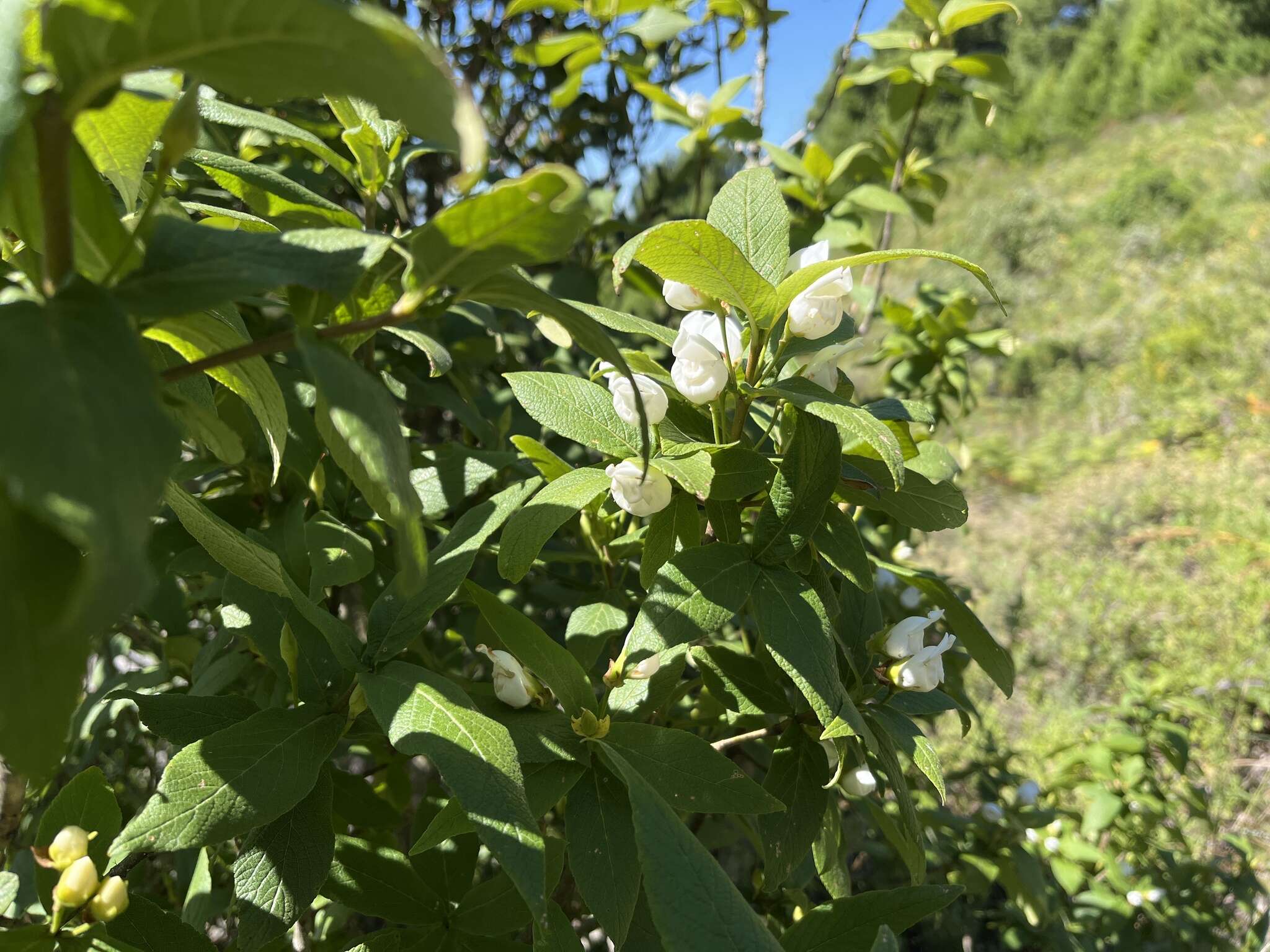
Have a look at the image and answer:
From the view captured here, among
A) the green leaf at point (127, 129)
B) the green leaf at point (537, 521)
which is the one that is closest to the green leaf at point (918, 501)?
the green leaf at point (537, 521)

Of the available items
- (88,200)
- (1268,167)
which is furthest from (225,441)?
(1268,167)

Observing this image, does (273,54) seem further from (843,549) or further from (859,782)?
(859,782)

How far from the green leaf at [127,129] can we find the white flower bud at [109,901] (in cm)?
49

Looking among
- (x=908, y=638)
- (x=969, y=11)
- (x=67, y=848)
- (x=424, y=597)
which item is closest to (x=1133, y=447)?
(x=969, y=11)

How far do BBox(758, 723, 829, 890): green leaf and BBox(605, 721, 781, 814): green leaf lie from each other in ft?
0.42

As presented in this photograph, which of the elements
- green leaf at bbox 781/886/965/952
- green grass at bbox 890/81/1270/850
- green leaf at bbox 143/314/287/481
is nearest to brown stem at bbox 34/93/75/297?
green leaf at bbox 143/314/287/481

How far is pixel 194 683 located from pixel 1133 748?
79.6 inches

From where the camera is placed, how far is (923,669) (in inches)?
32.7

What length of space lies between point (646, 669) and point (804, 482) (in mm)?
222

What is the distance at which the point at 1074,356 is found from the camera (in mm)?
9125

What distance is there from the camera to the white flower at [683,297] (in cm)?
81

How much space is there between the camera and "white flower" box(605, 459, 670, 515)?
2.43 feet

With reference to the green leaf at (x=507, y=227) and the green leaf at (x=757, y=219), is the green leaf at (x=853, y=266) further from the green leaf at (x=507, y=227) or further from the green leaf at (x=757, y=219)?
the green leaf at (x=507, y=227)

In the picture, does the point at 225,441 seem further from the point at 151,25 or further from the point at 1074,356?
the point at 1074,356
